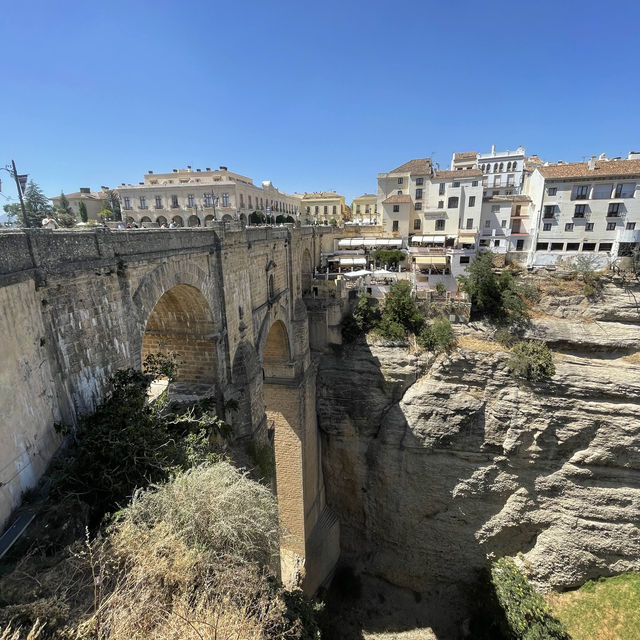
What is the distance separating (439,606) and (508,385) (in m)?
12.1

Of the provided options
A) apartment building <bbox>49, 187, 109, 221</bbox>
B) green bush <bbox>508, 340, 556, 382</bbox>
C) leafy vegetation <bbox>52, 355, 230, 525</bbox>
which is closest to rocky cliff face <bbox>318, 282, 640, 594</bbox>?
green bush <bbox>508, 340, 556, 382</bbox>

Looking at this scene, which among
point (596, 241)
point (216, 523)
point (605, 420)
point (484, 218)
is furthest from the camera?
point (484, 218)

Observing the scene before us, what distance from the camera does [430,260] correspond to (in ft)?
86.0

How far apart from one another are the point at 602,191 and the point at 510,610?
25564mm

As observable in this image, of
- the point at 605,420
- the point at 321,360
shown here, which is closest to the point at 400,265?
the point at 321,360

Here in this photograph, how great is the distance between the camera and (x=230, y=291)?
1062 centimetres

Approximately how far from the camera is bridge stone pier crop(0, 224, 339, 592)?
4762 mm

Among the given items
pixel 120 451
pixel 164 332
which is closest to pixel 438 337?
pixel 164 332

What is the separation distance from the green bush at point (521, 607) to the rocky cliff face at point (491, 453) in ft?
2.69

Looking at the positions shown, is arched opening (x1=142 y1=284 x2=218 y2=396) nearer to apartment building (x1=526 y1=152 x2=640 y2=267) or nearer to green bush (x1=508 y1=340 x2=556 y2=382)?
green bush (x1=508 y1=340 x2=556 y2=382)

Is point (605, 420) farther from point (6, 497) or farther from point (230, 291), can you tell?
point (6, 497)

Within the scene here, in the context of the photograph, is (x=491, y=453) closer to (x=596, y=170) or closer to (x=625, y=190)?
(x=625, y=190)

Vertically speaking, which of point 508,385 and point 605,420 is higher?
point 508,385

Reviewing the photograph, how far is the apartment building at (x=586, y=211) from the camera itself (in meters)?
25.0
